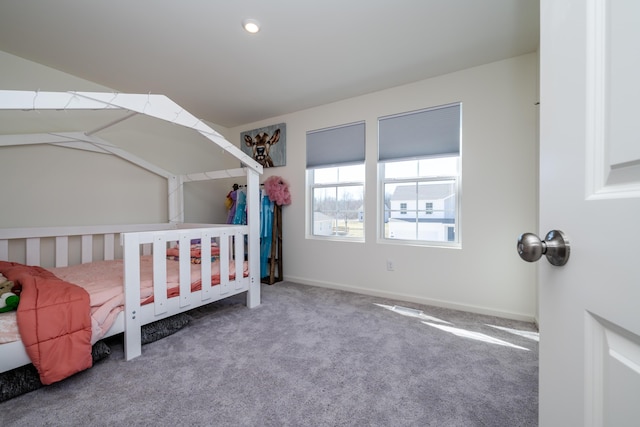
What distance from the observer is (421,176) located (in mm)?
2625

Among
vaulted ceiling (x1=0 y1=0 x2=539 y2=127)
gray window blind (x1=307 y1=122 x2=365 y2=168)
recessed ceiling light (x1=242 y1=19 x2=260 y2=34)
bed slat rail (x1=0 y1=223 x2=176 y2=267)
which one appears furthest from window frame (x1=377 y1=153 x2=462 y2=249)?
bed slat rail (x1=0 y1=223 x2=176 y2=267)

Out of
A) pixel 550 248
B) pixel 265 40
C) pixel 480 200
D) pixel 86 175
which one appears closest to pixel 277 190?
pixel 265 40

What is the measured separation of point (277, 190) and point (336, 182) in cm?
76

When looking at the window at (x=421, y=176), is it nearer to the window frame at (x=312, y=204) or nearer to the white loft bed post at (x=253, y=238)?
the window frame at (x=312, y=204)

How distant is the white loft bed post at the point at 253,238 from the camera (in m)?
2.40

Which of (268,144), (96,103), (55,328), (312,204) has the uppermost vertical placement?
(268,144)

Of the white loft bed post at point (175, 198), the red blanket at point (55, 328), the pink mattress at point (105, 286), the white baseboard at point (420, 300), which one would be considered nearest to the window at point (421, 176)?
the white baseboard at point (420, 300)

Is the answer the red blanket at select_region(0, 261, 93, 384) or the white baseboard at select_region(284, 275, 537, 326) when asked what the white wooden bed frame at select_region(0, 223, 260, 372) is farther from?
the white baseboard at select_region(284, 275, 537, 326)

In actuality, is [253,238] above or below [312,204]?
below

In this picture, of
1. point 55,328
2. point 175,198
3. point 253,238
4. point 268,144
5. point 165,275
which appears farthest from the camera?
point 268,144

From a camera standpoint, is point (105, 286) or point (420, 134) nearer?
point (105, 286)

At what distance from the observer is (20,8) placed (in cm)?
165

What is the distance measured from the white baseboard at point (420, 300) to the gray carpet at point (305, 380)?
0.47ft

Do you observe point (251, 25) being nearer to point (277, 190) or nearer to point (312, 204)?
point (277, 190)
